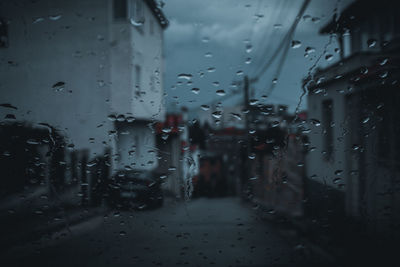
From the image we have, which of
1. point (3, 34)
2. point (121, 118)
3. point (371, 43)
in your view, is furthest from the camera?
point (371, 43)

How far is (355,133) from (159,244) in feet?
4.79

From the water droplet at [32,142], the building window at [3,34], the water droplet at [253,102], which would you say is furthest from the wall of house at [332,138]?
the building window at [3,34]

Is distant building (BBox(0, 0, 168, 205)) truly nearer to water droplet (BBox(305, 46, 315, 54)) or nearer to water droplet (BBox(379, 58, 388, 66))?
water droplet (BBox(305, 46, 315, 54))

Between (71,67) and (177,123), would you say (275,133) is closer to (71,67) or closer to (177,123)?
(177,123)

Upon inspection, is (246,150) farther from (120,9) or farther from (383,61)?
(120,9)

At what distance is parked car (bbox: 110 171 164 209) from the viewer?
1.97 metres

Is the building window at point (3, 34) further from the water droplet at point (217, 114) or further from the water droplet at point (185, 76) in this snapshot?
the water droplet at point (217, 114)

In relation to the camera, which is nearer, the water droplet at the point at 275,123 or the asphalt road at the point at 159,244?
the asphalt road at the point at 159,244

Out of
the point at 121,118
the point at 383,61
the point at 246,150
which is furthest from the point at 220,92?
the point at 383,61

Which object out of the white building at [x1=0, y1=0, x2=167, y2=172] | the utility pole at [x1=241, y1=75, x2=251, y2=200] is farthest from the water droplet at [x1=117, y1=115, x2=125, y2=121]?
the utility pole at [x1=241, y1=75, x2=251, y2=200]

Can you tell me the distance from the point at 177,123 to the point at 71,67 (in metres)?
0.76

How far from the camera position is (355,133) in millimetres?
2053

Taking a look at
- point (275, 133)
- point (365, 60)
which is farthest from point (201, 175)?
point (365, 60)

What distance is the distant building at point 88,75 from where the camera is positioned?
196 cm
